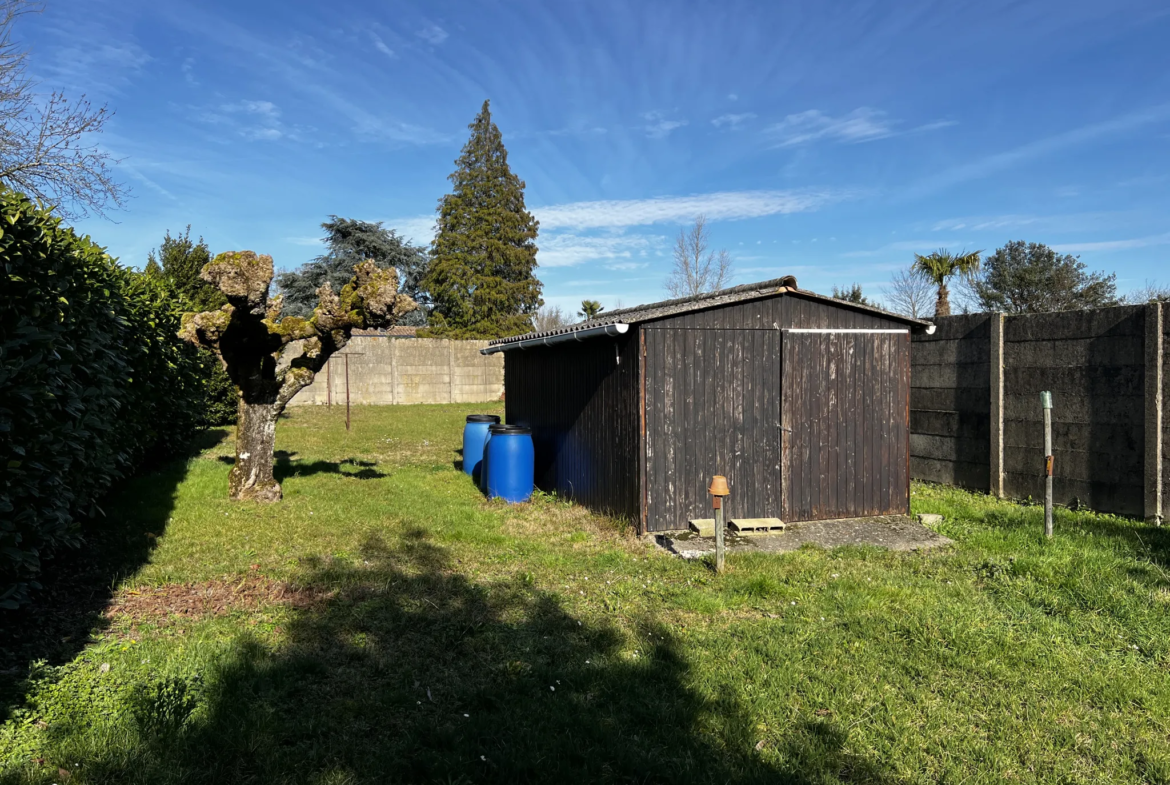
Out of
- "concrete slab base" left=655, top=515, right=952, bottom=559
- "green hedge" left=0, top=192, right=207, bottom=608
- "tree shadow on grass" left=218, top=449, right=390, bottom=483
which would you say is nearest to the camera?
"green hedge" left=0, top=192, right=207, bottom=608

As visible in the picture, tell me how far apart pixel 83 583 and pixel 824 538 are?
6.41 m

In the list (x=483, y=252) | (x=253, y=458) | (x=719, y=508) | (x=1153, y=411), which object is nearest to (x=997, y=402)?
(x=1153, y=411)

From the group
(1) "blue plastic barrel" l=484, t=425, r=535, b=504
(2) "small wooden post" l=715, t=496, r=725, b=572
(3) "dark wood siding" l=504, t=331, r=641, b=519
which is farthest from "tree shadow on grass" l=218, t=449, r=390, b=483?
(2) "small wooden post" l=715, t=496, r=725, b=572

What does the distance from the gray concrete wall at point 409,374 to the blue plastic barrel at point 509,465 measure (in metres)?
13.7

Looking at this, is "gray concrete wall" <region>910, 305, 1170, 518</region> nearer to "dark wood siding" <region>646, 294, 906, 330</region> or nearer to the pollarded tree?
"dark wood siding" <region>646, 294, 906, 330</region>

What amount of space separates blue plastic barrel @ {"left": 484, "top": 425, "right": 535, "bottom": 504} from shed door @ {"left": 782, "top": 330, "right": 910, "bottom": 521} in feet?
10.5

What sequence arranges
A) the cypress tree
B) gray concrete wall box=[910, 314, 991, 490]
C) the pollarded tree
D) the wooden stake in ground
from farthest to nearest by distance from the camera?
the cypress tree
gray concrete wall box=[910, 314, 991, 490]
the pollarded tree
the wooden stake in ground

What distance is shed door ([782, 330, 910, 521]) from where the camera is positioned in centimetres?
733

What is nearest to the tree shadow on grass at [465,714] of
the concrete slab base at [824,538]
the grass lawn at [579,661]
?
the grass lawn at [579,661]

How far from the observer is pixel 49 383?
3855mm

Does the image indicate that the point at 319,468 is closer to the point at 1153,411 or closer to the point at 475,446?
the point at 475,446

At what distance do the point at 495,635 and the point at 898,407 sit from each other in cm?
566

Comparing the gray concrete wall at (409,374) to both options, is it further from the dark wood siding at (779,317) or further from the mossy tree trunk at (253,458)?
the dark wood siding at (779,317)

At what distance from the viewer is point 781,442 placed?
286 inches
